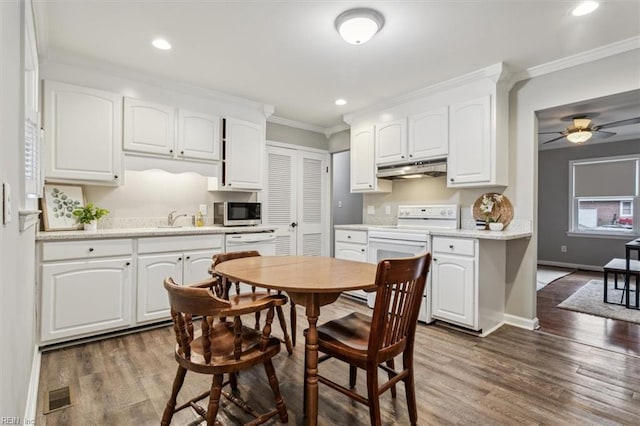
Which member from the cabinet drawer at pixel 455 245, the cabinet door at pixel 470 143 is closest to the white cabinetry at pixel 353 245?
the cabinet drawer at pixel 455 245

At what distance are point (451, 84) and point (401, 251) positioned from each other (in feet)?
5.92

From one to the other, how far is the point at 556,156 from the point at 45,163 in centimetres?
794

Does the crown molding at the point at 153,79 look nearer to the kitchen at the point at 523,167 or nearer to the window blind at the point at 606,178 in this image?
the kitchen at the point at 523,167

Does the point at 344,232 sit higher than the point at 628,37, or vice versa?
the point at 628,37

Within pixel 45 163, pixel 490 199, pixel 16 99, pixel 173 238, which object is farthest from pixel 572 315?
pixel 45 163

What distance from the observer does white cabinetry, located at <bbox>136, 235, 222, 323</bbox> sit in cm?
302

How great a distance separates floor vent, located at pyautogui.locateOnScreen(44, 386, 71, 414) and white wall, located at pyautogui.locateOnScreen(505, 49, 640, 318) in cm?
369

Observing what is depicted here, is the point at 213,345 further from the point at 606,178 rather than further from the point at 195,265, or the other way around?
the point at 606,178

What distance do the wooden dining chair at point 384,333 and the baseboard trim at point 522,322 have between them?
2071 millimetres

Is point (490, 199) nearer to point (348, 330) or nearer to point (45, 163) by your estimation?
point (348, 330)

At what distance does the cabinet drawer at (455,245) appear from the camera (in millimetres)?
2976

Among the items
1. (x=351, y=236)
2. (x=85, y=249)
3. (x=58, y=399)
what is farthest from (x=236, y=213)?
(x=58, y=399)

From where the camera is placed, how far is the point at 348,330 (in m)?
1.80

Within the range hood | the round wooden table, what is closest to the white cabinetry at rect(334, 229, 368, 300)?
the range hood
